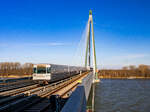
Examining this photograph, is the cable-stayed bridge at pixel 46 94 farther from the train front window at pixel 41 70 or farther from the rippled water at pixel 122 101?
the rippled water at pixel 122 101

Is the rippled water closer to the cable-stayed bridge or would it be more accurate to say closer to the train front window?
the cable-stayed bridge

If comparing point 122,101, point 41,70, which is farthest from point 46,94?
point 122,101

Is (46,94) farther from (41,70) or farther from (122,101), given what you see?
(122,101)

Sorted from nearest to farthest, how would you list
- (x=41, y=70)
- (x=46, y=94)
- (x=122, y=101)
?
(x=46, y=94)
(x=41, y=70)
(x=122, y=101)

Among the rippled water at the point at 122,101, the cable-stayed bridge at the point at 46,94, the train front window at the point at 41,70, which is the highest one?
the train front window at the point at 41,70

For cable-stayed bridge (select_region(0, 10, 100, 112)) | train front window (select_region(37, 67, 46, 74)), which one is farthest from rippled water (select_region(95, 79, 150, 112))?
train front window (select_region(37, 67, 46, 74))

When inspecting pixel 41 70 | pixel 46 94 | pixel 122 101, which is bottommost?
pixel 122 101

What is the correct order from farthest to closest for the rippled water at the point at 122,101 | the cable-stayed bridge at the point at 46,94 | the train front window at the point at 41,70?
the train front window at the point at 41,70 → the rippled water at the point at 122,101 → the cable-stayed bridge at the point at 46,94

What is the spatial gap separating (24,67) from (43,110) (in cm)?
10272

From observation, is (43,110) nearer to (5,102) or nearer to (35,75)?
(5,102)

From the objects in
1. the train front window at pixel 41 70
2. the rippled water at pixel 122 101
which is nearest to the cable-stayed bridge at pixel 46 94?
the train front window at pixel 41 70

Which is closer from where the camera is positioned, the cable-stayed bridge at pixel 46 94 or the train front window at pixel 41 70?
the cable-stayed bridge at pixel 46 94

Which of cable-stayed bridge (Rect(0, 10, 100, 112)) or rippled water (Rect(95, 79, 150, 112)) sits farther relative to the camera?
rippled water (Rect(95, 79, 150, 112))

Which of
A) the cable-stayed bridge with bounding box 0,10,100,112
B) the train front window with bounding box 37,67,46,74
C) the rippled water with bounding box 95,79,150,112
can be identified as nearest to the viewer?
the cable-stayed bridge with bounding box 0,10,100,112
